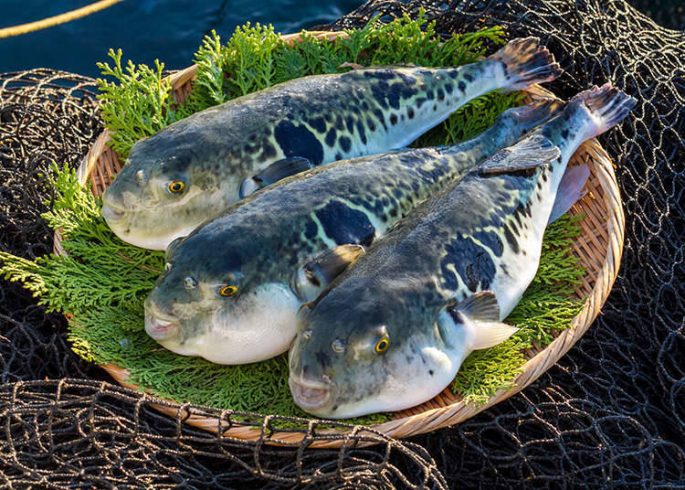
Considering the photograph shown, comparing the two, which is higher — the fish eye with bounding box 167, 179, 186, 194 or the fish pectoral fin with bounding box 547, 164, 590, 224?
the fish eye with bounding box 167, 179, 186, 194

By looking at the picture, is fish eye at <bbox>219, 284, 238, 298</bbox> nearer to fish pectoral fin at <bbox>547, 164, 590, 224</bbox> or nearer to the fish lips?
the fish lips

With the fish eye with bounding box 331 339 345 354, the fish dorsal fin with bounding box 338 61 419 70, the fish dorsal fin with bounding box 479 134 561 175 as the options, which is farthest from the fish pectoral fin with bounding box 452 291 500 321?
the fish dorsal fin with bounding box 338 61 419 70

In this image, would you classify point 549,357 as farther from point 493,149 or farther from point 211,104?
point 211,104

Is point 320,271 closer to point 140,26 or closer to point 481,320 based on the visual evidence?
point 481,320

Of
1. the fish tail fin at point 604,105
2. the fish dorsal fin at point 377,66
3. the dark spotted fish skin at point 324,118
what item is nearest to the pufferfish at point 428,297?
the fish tail fin at point 604,105

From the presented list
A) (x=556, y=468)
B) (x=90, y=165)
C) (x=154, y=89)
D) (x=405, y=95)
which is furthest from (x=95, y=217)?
(x=556, y=468)

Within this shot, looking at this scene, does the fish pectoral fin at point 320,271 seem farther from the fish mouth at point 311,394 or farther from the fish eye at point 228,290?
the fish mouth at point 311,394

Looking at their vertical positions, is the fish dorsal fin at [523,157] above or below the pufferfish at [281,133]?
below
